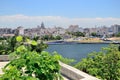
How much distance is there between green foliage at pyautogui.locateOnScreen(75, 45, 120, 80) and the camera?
993 centimetres

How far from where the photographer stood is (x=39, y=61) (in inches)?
133

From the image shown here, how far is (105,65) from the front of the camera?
10.3 meters

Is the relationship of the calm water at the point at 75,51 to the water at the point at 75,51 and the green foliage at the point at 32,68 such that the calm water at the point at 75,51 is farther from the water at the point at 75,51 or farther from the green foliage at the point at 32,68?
the green foliage at the point at 32,68

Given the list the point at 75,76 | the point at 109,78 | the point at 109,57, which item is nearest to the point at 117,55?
the point at 109,57

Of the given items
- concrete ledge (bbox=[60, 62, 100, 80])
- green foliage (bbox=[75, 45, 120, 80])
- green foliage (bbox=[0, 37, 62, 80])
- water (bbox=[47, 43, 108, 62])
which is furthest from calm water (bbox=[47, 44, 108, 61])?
green foliage (bbox=[0, 37, 62, 80])

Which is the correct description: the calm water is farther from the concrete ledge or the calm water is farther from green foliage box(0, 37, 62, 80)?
green foliage box(0, 37, 62, 80)

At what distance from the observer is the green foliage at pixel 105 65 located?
993 centimetres

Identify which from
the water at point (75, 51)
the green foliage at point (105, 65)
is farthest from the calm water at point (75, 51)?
the green foliage at point (105, 65)

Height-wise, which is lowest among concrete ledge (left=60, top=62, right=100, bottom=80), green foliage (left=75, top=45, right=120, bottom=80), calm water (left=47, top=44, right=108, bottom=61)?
calm water (left=47, top=44, right=108, bottom=61)

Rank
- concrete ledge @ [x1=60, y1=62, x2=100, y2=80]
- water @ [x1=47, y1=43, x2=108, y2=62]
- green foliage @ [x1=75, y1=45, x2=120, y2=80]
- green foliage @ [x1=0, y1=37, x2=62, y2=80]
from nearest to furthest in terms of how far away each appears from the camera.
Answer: green foliage @ [x1=0, y1=37, x2=62, y2=80] < concrete ledge @ [x1=60, y1=62, x2=100, y2=80] < green foliage @ [x1=75, y1=45, x2=120, y2=80] < water @ [x1=47, y1=43, x2=108, y2=62]

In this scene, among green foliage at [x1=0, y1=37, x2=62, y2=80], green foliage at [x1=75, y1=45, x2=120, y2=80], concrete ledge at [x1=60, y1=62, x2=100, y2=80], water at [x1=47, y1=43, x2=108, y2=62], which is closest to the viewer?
green foliage at [x1=0, y1=37, x2=62, y2=80]

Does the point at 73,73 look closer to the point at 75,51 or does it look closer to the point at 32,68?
the point at 32,68

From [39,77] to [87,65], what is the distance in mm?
8104

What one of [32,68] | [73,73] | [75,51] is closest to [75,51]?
[75,51]
